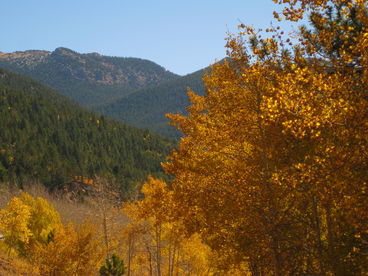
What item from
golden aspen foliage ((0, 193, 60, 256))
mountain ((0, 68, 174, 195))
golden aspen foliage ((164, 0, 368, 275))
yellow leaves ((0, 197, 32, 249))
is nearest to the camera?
golden aspen foliage ((164, 0, 368, 275))

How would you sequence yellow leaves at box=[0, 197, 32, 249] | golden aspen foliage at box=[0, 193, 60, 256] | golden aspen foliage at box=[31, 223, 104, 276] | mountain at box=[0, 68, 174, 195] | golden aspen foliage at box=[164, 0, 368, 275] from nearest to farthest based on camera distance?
golden aspen foliage at box=[164, 0, 368, 275]
golden aspen foliage at box=[31, 223, 104, 276]
yellow leaves at box=[0, 197, 32, 249]
golden aspen foliage at box=[0, 193, 60, 256]
mountain at box=[0, 68, 174, 195]

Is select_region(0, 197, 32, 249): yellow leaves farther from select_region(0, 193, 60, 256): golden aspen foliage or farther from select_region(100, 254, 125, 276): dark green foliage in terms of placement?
select_region(100, 254, 125, 276): dark green foliage

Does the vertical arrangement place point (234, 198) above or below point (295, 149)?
below

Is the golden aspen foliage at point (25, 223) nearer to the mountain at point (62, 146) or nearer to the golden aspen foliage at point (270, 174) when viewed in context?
the golden aspen foliage at point (270, 174)

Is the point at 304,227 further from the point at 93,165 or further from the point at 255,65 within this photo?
the point at 93,165

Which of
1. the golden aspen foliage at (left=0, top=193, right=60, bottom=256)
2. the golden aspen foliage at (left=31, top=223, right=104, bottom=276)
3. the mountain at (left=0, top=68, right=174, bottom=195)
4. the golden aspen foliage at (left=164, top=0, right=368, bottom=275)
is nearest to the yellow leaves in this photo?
the golden aspen foliage at (left=0, top=193, right=60, bottom=256)

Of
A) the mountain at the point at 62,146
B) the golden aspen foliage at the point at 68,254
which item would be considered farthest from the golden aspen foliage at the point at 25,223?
the mountain at the point at 62,146

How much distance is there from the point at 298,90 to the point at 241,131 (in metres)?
3.32

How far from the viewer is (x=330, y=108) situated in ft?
18.8

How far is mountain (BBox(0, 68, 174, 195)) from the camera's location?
415 feet

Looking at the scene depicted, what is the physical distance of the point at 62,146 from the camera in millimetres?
156375

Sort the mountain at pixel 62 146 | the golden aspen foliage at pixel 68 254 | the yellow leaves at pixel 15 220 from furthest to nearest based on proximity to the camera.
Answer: the mountain at pixel 62 146, the yellow leaves at pixel 15 220, the golden aspen foliage at pixel 68 254

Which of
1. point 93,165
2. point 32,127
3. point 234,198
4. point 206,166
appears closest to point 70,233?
point 206,166

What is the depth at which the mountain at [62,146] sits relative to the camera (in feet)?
415
